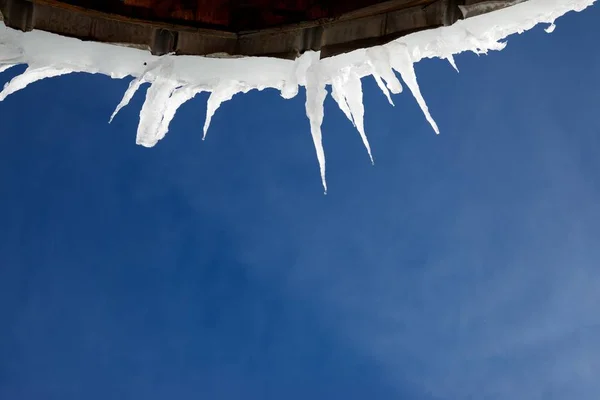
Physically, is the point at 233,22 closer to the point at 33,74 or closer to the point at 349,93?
the point at 349,93

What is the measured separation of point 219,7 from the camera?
12.0 ft

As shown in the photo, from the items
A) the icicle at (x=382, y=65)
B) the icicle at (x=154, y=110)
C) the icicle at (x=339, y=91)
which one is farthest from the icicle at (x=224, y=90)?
the icicle at (x=382, y=65)

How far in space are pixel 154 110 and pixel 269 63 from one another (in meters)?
0.76

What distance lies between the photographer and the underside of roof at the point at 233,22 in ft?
11.1

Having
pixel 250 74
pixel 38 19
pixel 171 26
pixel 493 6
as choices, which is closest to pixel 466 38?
pixel 493 6

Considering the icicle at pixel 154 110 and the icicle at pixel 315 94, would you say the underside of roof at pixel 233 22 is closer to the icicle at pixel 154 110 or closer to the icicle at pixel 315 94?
the icicle at pixel 315 94

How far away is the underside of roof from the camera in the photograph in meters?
3.38

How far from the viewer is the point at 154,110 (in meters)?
4.02

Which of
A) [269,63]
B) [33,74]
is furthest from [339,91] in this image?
[33,74]

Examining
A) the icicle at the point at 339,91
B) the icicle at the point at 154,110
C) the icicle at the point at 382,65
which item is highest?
the icicle at the point at 382,65

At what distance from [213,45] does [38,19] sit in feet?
Result: 2.69

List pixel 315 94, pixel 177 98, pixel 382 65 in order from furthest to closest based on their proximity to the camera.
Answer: pixel 177 98 < pixel 315 94 < pixel 382 65

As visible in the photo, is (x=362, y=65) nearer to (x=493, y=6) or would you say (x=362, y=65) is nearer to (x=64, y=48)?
(x=493, y=6)

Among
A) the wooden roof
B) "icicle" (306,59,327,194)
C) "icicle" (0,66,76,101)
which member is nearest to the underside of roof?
the wooden roof
